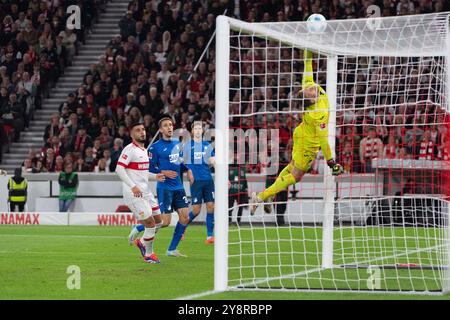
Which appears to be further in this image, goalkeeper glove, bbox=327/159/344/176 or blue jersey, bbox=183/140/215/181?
blue jersey, bbox=183/140/215/181

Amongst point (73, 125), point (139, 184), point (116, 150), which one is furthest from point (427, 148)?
point (73, 125)

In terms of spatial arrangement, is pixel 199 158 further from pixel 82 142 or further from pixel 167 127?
pixel 82 142

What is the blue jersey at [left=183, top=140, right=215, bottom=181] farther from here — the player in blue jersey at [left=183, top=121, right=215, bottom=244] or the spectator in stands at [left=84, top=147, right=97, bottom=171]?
the spectator in stands at [left=84, top=147, right=97, bottom=171]

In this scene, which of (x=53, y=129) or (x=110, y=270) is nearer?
(x=110, y=270)

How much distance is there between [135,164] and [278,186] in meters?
2.07

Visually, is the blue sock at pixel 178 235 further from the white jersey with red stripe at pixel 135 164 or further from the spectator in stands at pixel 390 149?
the spectator in stands at pixel 390 149

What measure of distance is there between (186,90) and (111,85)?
109 inches

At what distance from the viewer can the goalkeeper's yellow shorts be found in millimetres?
13023

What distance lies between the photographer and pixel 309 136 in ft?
42.7

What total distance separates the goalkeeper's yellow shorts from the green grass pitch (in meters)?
1.18

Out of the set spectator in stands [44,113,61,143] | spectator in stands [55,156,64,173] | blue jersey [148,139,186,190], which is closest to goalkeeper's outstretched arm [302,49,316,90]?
blue jersey [148,139,186,190]

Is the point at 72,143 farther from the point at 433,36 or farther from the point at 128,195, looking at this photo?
the point at 433,36

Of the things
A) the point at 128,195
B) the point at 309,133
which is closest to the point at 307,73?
the point at 309,133

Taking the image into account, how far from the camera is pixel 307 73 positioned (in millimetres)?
12242
